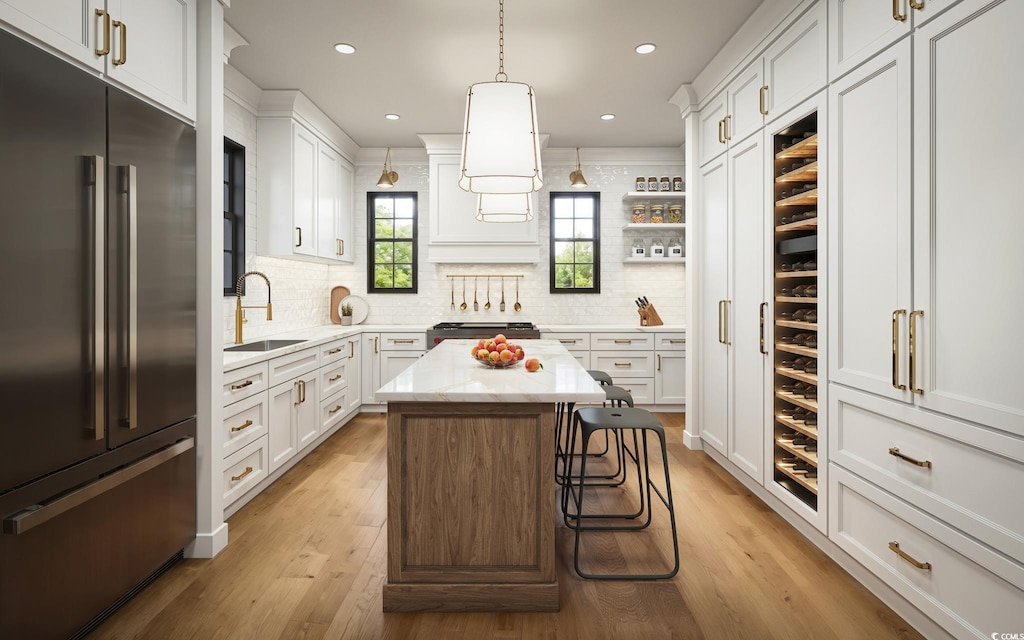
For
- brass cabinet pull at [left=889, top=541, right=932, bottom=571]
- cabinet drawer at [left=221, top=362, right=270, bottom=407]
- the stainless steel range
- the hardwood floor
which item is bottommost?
the hardwood floor

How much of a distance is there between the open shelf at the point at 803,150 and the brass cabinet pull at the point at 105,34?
2855mm

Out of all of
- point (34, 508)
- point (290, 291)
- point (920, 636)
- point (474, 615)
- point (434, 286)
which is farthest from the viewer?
point (434, 286)

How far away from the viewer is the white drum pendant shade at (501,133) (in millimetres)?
2227

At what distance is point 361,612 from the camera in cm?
194

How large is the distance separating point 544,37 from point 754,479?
2.90 meters

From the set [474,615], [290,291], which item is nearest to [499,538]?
[474,615]

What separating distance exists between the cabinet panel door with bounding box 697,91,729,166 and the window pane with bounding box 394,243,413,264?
10.1 feet

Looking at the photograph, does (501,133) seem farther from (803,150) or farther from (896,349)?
(896,349)

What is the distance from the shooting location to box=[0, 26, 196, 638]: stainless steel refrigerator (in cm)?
146

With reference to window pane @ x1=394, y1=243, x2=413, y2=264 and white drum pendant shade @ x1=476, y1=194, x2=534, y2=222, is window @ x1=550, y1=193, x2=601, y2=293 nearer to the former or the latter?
window pane @ x1=394, y1=243, x2=413, y2=264

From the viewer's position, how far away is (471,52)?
3422 millimetres

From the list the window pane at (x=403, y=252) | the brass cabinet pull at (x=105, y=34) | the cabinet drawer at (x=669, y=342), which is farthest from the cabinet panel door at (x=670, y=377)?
the brass cabinet pull at (x=105, y=34)

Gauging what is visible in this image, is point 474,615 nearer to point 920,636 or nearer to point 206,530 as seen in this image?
point 206,530

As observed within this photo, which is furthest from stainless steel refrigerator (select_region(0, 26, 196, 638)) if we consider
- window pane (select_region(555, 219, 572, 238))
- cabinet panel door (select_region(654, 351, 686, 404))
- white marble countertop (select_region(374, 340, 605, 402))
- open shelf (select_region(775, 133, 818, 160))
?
cabinet panel door (select_region(654, 351, 686, 404))
